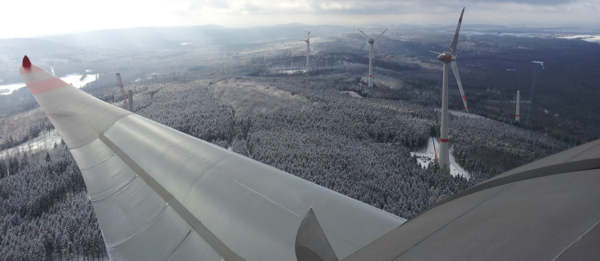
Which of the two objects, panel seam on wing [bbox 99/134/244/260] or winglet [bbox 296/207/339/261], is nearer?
winglet [bbox 296/207/339/261]

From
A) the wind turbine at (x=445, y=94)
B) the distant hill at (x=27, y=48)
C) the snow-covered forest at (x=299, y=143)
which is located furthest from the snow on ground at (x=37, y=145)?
the distant hill at (x=27, y=48)

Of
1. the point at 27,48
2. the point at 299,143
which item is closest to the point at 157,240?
the point at 299,143

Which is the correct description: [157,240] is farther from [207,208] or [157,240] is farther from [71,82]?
[71,82]

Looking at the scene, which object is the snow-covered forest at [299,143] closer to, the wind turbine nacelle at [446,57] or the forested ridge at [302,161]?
the forested ridge at [302,161]

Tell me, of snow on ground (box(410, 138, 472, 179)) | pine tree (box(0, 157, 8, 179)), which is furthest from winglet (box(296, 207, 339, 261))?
pine tree (box(0, 157, 8, 179))

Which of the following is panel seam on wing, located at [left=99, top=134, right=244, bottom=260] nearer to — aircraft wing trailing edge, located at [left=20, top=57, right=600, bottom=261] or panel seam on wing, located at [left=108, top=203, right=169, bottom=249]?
aircraft wing trailing edge, located at [left=20, top=57, right=600, bottom=261]

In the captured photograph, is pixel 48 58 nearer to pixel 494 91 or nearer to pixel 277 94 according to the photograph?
pixel 277 94

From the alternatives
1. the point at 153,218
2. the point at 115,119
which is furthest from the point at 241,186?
the point at 115,119
